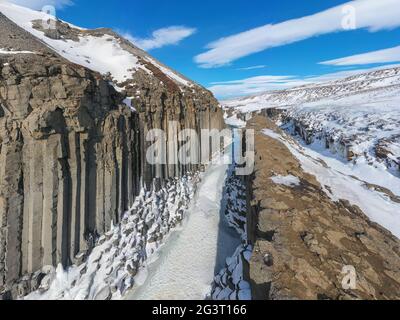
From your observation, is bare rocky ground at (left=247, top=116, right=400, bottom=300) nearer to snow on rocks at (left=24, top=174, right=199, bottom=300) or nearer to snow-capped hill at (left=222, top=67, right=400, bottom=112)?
snow on rocks at (left=24, top=174, right=199, bottom=300)

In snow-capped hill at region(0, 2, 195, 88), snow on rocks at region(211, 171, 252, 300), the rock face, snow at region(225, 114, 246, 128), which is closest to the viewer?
snow on rocks at region(211, 171, 252, 300)

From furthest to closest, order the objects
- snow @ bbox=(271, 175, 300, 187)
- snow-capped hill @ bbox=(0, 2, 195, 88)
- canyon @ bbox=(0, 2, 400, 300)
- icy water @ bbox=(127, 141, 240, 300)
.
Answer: snow-capped hill @ bbox=(0, 2, 195, 88) < icy water @ bbox=(127, 141, 240, 300) < snow @ bbox=(271, 175, 300, 187) < canyon @ bbox=(0, 2, 400, 300)

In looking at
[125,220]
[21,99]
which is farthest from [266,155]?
[21,99]

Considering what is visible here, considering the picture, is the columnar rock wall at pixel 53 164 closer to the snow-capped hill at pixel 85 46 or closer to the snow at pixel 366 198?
the snow-capped hill at pixel 85 46

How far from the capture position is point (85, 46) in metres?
37.2

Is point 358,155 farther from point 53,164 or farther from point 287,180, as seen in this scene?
point 53,164

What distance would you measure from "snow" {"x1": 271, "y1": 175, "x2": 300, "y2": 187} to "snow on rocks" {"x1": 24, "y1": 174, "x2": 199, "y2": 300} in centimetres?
843

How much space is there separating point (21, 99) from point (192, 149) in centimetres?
2042

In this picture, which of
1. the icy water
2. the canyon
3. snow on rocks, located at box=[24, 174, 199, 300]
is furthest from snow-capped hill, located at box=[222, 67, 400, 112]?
snow on rocks, located at box=[24, 174, 199, 300]

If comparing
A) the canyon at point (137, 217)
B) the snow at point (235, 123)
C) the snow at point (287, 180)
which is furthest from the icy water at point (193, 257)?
the snow at point (235, 123)

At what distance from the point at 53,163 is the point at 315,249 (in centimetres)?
1052

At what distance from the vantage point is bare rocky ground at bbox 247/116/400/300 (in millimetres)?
6891

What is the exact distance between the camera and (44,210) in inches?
470
